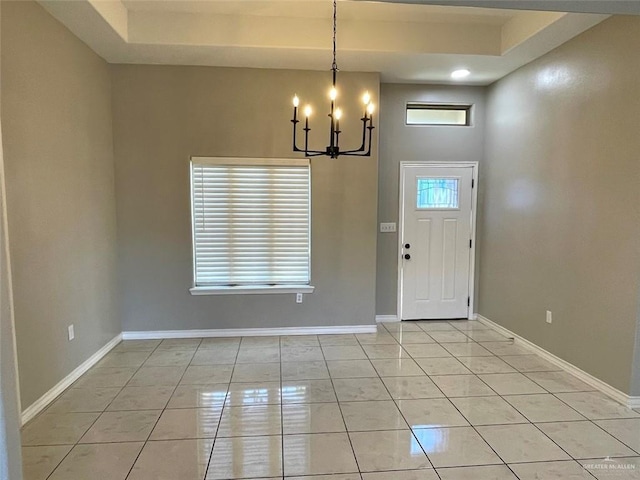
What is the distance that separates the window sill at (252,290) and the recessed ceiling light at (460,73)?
9.44ft

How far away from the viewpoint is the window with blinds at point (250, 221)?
4.23m

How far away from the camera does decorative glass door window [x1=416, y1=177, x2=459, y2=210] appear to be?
485 centimetres

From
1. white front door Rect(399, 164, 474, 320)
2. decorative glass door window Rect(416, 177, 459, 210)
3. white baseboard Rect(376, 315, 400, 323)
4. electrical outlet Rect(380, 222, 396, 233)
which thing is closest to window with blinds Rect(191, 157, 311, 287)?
electrical outlet Rect(380, 222, 396, 233)

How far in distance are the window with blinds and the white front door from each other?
1333 millimetres

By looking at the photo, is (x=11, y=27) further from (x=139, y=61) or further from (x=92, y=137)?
(x=139, y=61)

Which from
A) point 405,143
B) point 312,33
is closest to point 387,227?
point 405,143

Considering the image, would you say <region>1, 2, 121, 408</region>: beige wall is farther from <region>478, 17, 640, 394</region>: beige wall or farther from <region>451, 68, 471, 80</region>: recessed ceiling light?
<region>478, 17, 640, 394</region>: beige wall

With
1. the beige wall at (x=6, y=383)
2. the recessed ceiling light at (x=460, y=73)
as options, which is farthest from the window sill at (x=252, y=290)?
the recessed ceiling light at (x=460, y=73)

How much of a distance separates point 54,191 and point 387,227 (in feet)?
11.2

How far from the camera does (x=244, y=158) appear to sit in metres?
4.21

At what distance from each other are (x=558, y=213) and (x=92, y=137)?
4390 mm

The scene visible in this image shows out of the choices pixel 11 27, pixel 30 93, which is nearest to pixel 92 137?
pixel 30 93

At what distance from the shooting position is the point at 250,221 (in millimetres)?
4316

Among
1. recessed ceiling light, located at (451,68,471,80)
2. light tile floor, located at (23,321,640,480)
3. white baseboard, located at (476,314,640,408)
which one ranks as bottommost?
light tile floor, located at (23,321,640,480)
